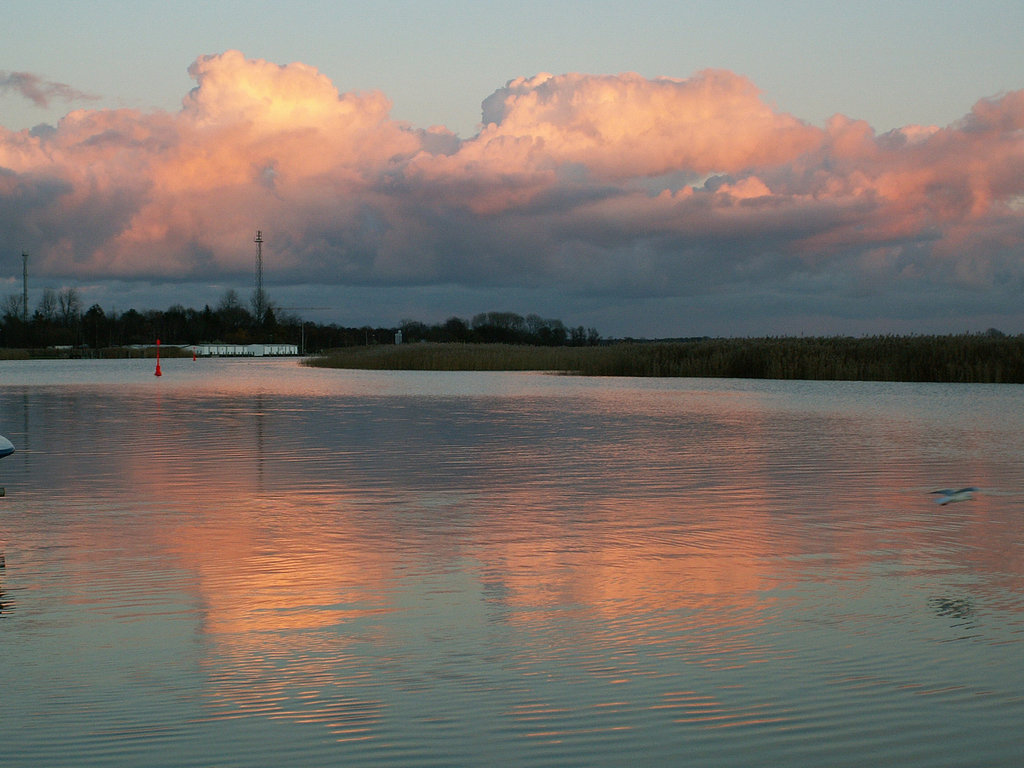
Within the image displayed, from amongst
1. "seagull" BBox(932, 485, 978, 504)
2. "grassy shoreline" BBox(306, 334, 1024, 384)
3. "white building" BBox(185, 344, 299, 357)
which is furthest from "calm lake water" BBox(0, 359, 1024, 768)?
"white building" BBox(185, 344, 299, 357)

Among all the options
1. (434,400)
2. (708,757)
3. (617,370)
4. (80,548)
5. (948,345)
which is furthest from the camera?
(617,370)

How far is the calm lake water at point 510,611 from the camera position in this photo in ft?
13.3

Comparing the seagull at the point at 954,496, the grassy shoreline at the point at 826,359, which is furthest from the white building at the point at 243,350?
the seagull at the point at 954,496

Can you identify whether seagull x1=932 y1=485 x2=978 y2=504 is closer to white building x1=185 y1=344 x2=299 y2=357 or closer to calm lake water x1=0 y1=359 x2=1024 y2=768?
calm lake water x1=0 y1=359 x2=1024 y2=768

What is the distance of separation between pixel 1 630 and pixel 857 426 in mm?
16393

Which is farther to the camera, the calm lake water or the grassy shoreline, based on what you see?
the grassy shoreline

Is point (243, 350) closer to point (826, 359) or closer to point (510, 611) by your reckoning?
point (826, 359)

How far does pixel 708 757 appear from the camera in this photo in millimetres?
3859

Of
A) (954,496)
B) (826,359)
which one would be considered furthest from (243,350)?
(954,496)

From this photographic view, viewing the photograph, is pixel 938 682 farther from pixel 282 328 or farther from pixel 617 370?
pixel 282 328

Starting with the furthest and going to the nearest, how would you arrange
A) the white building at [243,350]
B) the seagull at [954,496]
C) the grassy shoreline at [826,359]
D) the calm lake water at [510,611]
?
the white building at [243,350] → the grassy shoreline at [826,359] → the seagull at [954,496] → the calm lake water at [510,611]

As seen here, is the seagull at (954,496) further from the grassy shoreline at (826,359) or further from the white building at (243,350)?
the white building at (243,350)

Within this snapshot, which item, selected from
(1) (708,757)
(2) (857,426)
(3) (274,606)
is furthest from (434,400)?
(1) (708,757)

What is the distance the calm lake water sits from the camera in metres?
4.05
